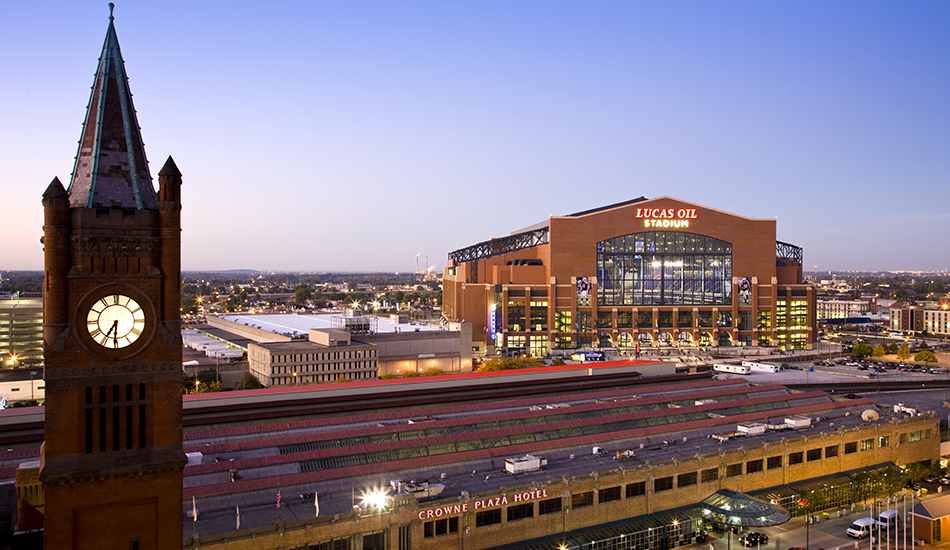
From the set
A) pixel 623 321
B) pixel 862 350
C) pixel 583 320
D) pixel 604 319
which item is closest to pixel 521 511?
pixel 583 320

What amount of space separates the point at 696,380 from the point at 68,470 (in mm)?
74702

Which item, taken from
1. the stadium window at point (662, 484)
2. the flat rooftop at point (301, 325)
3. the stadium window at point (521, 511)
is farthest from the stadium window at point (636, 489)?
the flat rooftop at point (301, 325)

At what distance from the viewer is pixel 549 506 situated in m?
47.2

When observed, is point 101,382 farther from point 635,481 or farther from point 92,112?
point 635,481

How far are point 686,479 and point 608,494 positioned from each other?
26.5 feet

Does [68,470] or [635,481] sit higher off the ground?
[68,470]

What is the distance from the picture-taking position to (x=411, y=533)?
41.8m

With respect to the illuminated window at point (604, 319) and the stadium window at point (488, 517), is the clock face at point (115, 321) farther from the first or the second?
the illuminated window at point (604, 319)

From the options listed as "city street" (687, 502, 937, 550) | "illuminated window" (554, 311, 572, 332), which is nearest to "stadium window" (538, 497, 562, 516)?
"city street" (687, 502, 937, 550)

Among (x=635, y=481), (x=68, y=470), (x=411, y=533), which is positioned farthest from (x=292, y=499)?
(x=635, y=481)

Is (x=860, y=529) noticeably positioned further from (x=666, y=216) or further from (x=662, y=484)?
(x=666, y=216)

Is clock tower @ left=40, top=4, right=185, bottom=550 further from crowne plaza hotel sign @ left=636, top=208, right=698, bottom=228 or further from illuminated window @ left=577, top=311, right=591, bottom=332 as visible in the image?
crowne plaza hotel sign @ left=636, top=208, right=698, bottom=228

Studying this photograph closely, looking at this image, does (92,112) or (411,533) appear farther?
(411,533)

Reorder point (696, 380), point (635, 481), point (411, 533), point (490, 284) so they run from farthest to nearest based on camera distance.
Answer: point (490, 284) < point (696, 380) < point (635, 481) < point (411, 533)
